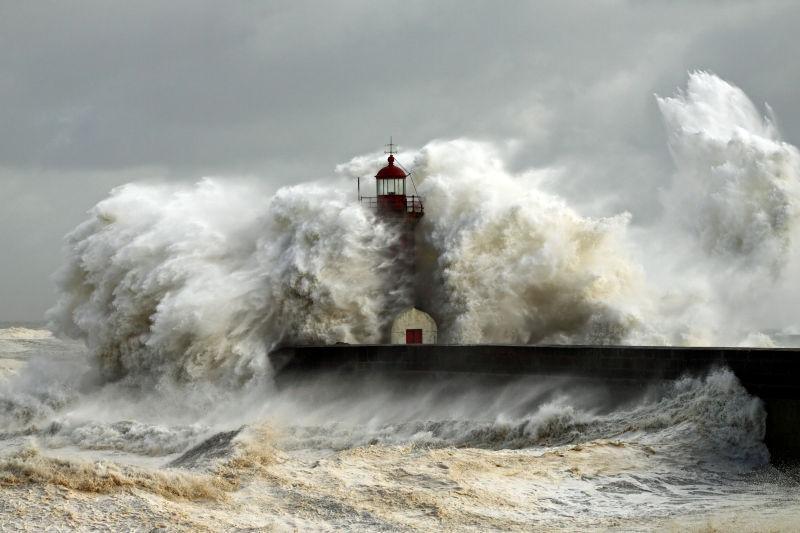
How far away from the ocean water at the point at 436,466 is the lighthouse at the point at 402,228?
2.26 m

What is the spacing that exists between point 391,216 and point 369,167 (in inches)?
57.2

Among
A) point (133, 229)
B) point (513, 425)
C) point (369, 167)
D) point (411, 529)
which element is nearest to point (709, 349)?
point (513, 425)

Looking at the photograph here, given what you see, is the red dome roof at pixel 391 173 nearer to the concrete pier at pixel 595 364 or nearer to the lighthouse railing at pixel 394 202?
the lighthouse railing at pixel 394 202

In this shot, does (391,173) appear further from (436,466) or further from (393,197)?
(436,466)

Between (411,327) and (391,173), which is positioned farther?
(391,173)

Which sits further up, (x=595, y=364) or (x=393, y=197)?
(x=393, y=197)

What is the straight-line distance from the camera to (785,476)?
8.77m

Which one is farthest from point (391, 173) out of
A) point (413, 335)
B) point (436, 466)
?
point (436, 466)

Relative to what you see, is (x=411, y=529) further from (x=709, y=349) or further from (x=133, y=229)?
(x=133, y=229)

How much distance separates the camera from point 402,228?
16766 millimetres

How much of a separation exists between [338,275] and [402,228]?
53.7 inches

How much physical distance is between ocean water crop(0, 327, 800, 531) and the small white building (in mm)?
2157

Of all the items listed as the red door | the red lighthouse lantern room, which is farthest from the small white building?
the red lighthouse lantern room

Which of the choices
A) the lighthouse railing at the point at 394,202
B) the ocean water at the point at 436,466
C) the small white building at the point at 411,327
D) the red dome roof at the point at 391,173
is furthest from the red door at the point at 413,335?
the red dome roof at the point at 391,173
